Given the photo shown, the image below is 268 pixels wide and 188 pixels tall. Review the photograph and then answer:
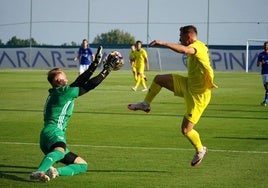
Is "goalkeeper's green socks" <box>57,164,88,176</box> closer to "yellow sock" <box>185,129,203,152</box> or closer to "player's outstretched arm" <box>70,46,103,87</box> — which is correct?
"player's outstretched arm" <box>70,46,103,87</box>

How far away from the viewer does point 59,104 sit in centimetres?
910

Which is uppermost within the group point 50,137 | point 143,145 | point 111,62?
point 111,62

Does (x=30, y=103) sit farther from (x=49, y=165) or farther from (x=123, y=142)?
(x=49, y=165)

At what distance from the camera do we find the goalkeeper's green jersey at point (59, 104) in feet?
29.8

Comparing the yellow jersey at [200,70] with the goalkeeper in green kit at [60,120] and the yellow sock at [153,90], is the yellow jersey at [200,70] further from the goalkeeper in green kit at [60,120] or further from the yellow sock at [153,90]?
the goalkeeper in green kit at [60,120]

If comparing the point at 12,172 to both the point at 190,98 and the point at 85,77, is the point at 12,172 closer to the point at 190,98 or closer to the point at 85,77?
the point at 85,77

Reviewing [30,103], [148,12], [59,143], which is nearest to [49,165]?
[59,143]

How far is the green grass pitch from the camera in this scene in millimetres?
9938

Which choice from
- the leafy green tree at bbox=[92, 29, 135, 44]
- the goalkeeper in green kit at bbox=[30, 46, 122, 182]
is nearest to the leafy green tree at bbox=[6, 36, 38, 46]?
the leafy green tree at bbox=[92, 29, 135, 44]

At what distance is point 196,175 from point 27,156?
335 centimetres

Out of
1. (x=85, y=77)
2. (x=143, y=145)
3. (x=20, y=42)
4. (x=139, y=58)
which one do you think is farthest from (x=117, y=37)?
(x=85, y=77)

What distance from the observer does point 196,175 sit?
1029cm

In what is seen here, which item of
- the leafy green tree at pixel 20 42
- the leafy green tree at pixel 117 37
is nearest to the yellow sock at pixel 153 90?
the leafy green tree at pixel 20 42

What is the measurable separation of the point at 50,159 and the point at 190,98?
10.3ft
